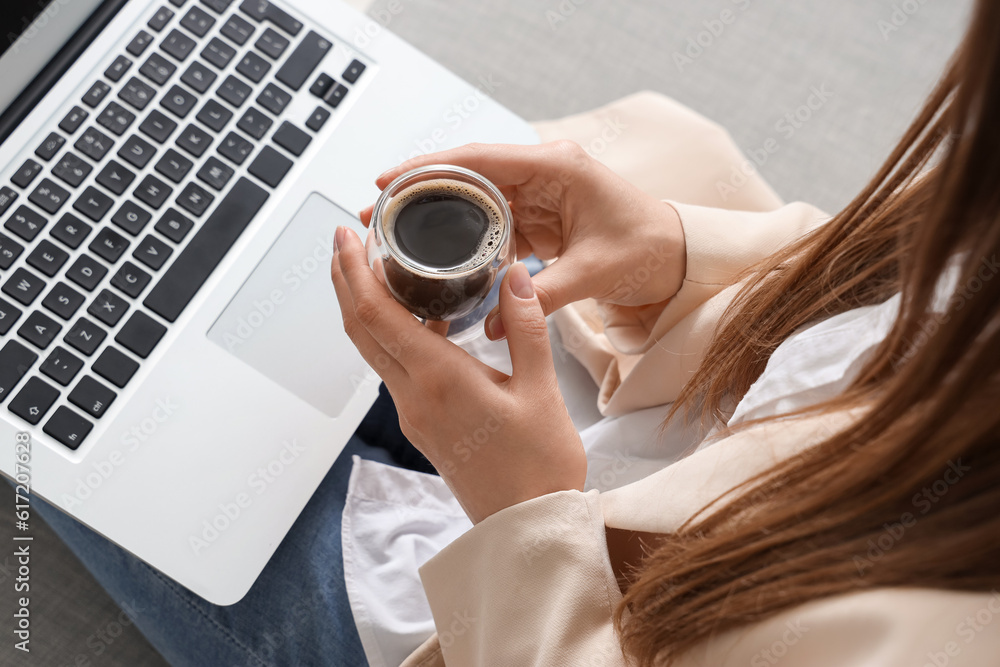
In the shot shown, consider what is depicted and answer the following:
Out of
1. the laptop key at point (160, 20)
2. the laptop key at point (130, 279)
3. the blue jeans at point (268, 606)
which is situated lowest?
the blue jeans at point (268, 606)

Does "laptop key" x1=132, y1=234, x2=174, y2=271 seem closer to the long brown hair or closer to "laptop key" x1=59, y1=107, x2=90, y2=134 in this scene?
"laptop key" x1=59, y1=107, x2=90, y2=134

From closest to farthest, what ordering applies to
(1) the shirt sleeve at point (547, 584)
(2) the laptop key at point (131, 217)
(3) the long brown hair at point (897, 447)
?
(3) the long brown hair at point (897, 447)
(1) the shirt sleeve at point (547, 584)
(2) the laptop key at point (131, 217)

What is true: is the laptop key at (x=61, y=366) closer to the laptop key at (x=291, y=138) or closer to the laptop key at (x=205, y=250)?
the laptop key at (x=205, y=250)

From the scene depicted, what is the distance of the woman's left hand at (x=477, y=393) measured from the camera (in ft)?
1.63

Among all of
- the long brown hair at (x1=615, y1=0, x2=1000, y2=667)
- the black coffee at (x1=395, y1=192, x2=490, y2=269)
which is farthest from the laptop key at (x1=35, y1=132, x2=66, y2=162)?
the long brown hair at (x1=615, y1=0, x2=1000, y2=667)

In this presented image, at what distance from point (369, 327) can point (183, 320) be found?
0.20 m

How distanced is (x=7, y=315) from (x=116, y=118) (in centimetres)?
19

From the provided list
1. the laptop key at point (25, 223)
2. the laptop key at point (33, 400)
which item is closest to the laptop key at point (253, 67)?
the laptop key at point (25, 223)

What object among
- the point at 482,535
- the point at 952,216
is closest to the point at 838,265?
the point at 952,216

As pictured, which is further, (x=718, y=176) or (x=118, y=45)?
(x=718, y=176)

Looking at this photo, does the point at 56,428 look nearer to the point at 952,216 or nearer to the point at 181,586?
the point at 181,586

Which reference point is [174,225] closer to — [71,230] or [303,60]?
[71,230]

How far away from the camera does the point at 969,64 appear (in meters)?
0.28

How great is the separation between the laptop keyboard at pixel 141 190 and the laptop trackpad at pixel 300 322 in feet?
0.13
